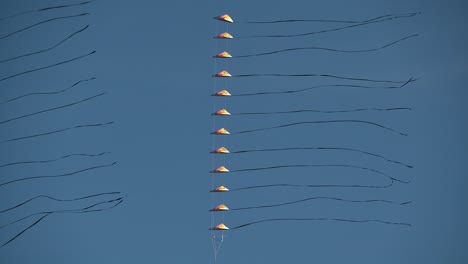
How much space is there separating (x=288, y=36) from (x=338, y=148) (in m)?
2.58

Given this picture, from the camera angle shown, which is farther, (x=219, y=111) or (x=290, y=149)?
(x=290, y=149)

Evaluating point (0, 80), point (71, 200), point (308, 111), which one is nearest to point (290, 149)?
point (308, 111)

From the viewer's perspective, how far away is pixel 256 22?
2622 centimetres

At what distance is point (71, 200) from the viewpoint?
26.0 metres

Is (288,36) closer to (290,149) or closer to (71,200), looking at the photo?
(290,149)

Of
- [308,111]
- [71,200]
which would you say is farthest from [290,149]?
[71,200]

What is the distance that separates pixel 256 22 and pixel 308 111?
7.15 feet

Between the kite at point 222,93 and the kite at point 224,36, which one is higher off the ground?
the kite at point 224,36

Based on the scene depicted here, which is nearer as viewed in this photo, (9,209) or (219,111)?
(219,111)

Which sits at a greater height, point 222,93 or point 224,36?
point 224,36

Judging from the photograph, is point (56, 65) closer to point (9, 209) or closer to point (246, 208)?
point (9, 209)

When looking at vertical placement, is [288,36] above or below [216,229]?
above

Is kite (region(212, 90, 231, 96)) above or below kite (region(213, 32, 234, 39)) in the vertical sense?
below

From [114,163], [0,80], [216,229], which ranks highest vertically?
[0,80]
